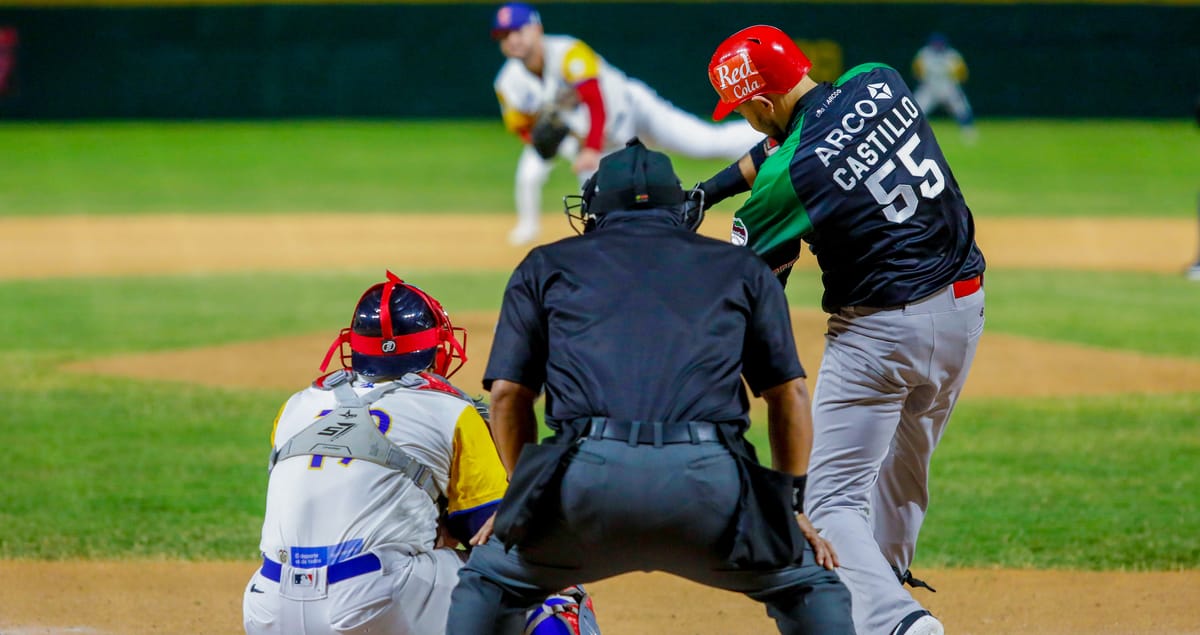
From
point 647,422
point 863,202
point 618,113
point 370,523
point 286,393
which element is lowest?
point 286,393

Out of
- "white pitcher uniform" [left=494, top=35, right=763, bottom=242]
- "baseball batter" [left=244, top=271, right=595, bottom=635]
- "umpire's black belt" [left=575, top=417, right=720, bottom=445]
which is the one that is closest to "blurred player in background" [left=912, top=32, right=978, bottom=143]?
"white pitcher uniform" [left=494, top=35, right=763, bottom=242]

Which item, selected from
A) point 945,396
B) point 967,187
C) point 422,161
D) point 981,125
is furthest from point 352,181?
point 945,396

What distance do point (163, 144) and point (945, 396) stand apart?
2899 centimetres

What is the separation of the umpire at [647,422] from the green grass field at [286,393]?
9.92 ft

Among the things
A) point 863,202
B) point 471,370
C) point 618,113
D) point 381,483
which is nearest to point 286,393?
point 471,370

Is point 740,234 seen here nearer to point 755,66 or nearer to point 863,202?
point 863,202

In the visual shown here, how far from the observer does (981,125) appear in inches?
1355

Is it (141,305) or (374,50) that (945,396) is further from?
(374,50)

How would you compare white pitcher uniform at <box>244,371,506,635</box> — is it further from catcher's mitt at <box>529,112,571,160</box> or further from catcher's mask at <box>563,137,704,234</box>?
catcher's mitt at <box>529,112,571,160</box>

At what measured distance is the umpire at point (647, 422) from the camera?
124 inches

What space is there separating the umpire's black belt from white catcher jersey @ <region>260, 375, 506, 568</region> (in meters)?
0.69

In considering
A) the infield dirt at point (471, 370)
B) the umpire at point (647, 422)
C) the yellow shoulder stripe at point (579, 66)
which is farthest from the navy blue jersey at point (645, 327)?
the yellow shoulder stripe at point (579, 66)

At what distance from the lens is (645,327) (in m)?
3.22

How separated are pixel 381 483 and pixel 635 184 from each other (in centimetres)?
103
